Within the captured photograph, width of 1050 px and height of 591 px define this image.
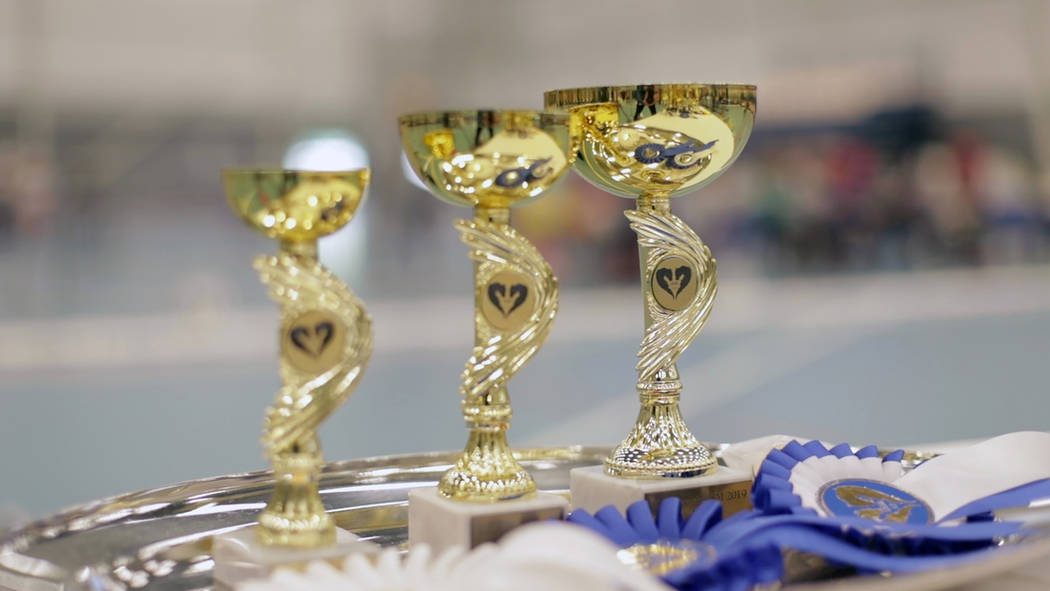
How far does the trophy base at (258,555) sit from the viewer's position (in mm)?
522

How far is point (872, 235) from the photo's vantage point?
714cm

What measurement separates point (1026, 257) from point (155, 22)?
5251mm

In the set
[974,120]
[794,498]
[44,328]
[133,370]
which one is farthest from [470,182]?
[974,120]

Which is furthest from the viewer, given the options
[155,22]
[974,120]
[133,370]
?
[974,120]

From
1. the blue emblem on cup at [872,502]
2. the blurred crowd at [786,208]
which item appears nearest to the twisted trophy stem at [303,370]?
the blue emblem on cup at [872,502]

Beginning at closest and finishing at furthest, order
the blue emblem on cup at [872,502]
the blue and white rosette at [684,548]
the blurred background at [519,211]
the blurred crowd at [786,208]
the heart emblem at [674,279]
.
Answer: the blue and white rosette at [684,548], the blue emblem on cup at [872,502], the heart emblem at [674,279], the blurred background at [519,211], the blurred crowd at [786,208]

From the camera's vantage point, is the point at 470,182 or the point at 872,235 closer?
the point at 470,182

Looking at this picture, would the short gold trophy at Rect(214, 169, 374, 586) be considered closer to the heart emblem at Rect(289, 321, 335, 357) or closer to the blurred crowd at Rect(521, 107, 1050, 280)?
the heart emblem at Rect(289, 321, 335, 357)

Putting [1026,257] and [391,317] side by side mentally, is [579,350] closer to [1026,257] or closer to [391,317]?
[391,317]

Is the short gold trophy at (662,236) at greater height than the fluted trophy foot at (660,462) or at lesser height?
greater

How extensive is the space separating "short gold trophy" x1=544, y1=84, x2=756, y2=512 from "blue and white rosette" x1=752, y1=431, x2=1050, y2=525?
0.04m

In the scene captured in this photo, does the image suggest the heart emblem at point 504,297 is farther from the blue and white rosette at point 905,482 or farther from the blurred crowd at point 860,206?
the blurred crowd at point 860,206

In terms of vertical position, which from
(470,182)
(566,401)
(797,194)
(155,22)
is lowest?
(566,401)

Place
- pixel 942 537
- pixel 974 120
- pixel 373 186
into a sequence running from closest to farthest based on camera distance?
pixel 942 537 < pixel 373 186 < pixel 974 120
